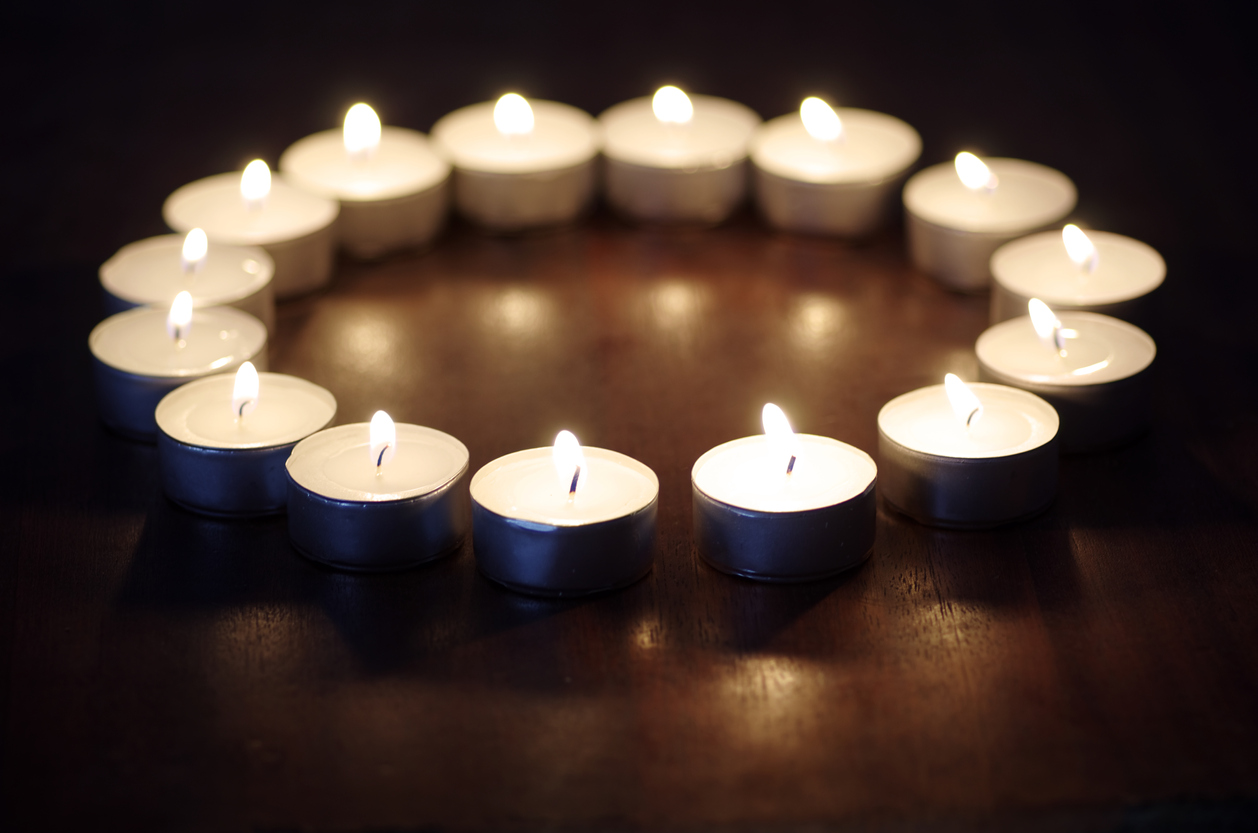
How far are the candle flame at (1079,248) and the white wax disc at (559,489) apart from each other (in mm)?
640

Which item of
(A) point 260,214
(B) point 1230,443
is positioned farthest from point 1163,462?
(A) point 260,214

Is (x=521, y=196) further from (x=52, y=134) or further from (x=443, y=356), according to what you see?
(x=52, y=134)

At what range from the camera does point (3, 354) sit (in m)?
1.58

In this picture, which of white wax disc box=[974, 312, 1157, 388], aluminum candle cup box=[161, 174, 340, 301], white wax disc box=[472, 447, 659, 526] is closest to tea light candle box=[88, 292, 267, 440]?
aluminum candle cup box=[161, 174, 340, 301]

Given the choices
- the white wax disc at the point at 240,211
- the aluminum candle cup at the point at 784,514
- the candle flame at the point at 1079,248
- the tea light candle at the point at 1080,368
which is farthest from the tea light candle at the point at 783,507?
the white wax disc at the point at 240,211

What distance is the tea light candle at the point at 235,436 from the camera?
49.7 inches

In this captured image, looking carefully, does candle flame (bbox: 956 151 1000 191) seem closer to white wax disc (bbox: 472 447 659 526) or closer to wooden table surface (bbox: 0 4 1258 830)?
wooden table surface (bbox: 0 4 1258 830)

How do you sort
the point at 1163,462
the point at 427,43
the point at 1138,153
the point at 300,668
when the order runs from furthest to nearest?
the point at 427,43, the point at 1138,153, the point at 1163,462, the point at 300,668

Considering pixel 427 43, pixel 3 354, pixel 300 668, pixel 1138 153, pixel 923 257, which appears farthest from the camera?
pixel 427 43

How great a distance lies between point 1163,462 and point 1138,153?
2.70ft

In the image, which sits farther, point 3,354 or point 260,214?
point 260,214

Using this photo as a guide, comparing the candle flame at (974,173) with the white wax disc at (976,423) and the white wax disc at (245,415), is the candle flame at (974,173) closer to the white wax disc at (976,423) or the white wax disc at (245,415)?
the white wax disc at (976,423)

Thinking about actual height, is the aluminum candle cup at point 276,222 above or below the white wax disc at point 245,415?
above

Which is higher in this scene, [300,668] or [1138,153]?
[1138,153]
